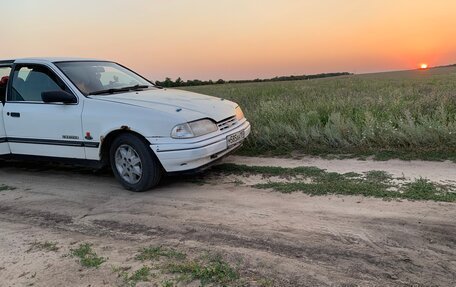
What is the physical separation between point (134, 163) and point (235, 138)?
142cm

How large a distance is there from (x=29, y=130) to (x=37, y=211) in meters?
1.62

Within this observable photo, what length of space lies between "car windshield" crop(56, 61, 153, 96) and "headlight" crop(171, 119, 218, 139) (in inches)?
56.9

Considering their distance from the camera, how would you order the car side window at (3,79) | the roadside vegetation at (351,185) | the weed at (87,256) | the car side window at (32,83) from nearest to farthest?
the weed at (87,256)
the roadside vegetation at (351,185)
the car side window at (32,83)
the car side window at (3,79)

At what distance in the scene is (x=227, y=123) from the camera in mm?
5992

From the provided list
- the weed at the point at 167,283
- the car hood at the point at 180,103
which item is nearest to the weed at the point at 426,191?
the car hood at the point at 180,103

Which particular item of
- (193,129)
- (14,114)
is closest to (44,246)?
(193,129)

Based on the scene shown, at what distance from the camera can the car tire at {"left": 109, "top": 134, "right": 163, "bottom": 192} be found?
535 centimetres

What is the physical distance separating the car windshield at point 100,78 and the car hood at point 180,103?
0.30 m

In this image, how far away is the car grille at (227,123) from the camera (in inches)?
228

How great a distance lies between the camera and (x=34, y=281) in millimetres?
3311

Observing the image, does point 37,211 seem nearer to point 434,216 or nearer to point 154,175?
point 154,175

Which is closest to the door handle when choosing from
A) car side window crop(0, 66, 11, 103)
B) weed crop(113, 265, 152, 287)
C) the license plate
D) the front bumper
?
car side window crop(0, 66, 11, 103)

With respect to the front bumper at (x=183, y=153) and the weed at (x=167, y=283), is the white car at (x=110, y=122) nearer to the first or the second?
the front bumper at (x=183, y=153)

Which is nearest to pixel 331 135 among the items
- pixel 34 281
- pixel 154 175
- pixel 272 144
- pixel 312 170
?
pixel 272 144
